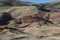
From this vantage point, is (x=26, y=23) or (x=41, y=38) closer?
(x=41, y=38)

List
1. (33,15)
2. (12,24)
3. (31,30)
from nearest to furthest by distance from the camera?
(31,30) < (12,24) < (33,15)

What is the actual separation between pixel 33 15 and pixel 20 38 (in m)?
1.31

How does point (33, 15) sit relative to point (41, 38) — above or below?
above

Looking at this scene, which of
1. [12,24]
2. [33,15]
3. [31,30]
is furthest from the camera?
[33,15]

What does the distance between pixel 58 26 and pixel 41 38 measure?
2.45 ft

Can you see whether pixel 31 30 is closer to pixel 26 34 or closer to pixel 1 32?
pixel 26 34

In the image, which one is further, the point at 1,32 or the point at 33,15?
the point at 33,15

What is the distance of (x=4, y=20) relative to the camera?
6293 millimetres

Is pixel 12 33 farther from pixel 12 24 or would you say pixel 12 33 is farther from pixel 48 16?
pixel 48 16

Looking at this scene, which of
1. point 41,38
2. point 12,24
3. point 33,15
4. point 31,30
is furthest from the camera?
point 33,15

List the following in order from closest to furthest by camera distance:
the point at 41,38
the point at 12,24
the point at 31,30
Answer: the point at 41,38, the point at 31,30, the point at 12,24

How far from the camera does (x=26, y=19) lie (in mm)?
6211

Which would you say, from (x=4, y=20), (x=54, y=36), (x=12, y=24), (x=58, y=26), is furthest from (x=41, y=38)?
(x=4, y=20)

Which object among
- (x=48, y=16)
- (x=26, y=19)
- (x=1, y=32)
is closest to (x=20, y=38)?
(x=1, y=32)
